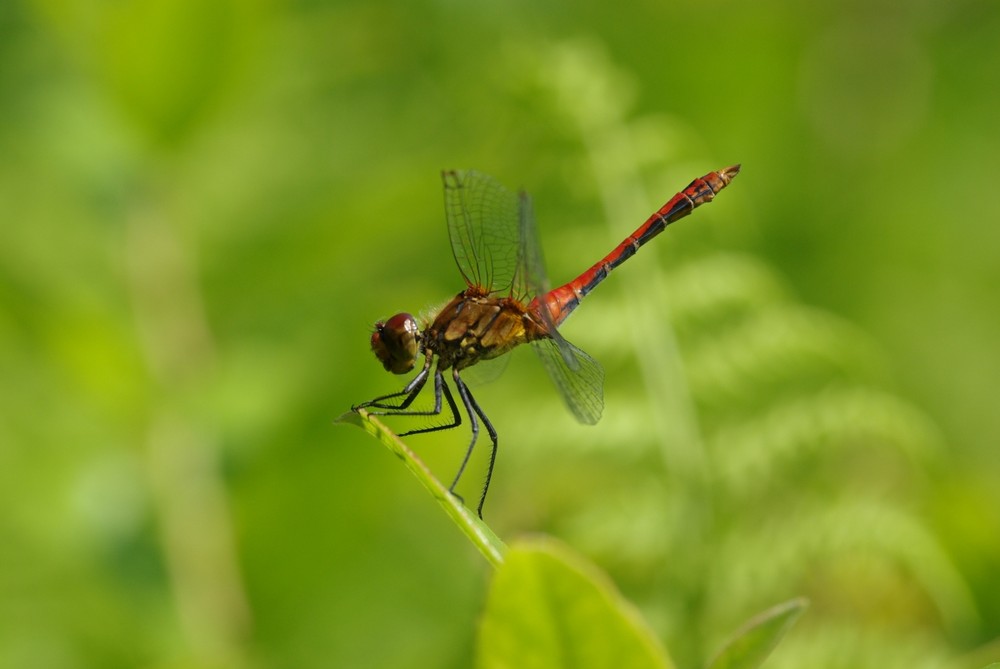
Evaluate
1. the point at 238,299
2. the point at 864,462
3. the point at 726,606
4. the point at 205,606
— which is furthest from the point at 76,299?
the point at 864,462

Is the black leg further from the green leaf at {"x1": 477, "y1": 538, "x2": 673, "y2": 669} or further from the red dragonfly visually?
the green leaf at {"x1": 477, "y1": 538, "x2": 673, "y2": 669}

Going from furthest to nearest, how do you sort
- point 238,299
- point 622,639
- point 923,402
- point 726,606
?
point 923,402 → point 238,299 → point 726,606 → point 622,639

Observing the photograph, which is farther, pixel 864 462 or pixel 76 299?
pixel 864 462

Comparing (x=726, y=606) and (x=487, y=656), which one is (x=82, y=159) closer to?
(x=726, y=606)

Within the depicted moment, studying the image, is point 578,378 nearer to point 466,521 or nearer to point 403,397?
point 403,397

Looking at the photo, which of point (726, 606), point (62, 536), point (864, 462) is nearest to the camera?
point (726, 606)

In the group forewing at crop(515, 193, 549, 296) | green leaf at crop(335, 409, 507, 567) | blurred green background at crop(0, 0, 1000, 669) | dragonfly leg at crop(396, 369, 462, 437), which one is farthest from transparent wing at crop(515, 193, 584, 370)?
green leaf at crop(335, 409, 507, 567)

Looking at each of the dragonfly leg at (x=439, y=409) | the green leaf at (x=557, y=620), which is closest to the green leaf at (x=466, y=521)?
the green leaf at (x=557, y=620)
